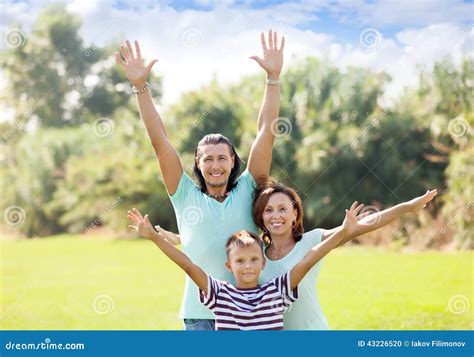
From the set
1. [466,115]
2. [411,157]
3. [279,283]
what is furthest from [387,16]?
[279,283]

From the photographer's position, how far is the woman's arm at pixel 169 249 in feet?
10.1

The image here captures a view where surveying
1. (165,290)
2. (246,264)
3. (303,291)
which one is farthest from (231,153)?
(165,290)

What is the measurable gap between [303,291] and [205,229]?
52cm

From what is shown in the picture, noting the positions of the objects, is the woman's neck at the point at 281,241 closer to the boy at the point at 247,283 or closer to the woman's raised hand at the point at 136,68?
the boy at the point at 247,283

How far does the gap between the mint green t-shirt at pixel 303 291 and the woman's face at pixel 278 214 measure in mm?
104

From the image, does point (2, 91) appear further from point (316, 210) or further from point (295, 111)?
point (316, 210)

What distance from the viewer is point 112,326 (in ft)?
22.3

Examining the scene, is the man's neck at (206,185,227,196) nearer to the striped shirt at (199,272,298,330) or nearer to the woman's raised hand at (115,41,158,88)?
the striped shirt at (199,272,298,330)

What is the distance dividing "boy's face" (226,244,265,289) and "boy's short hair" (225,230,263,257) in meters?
0.01

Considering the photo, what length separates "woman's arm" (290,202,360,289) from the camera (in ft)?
10.4

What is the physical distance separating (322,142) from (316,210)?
1.12 m

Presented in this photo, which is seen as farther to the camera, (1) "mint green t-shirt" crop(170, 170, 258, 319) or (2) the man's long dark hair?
(2) the man's long dark hair

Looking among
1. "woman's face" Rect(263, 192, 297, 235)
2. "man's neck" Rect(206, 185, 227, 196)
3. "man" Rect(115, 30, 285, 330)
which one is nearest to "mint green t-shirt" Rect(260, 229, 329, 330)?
"woman's face" Rect(263, 192, 297, 235)

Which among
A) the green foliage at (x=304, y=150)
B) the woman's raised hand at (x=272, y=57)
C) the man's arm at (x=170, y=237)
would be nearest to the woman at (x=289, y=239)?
the man's arm at (x=170, y=237)
